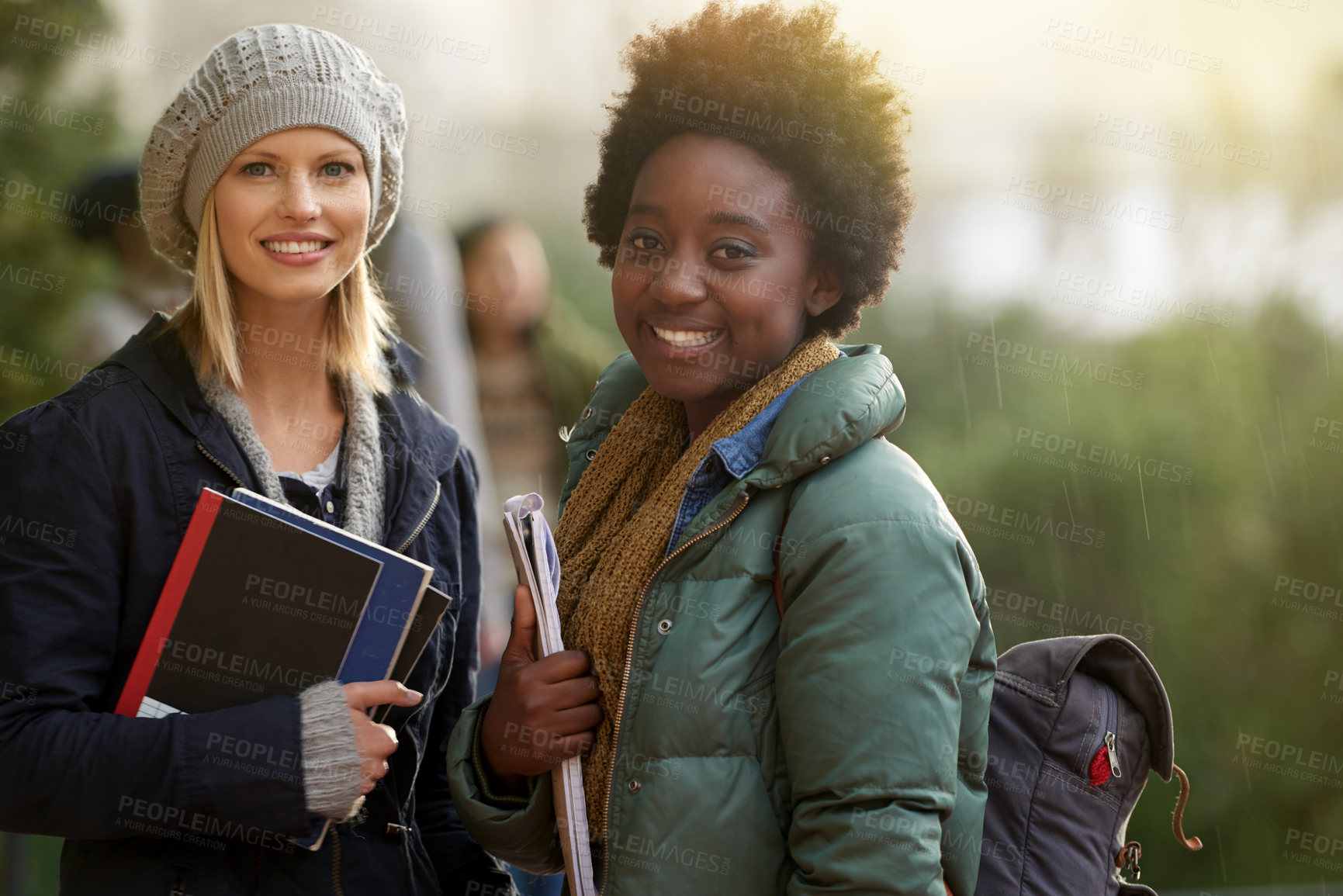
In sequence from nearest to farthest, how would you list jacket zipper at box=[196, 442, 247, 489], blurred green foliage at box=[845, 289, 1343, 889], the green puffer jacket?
1. the green puffer jacket
2. jacket zipper at box=[196, 442, 247, 489]
3. blurred green foliage at box=[845, 289, 1343, 889]

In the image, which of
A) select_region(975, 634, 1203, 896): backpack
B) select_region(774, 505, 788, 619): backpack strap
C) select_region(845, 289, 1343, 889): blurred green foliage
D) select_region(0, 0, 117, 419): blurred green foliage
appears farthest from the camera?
select_region(845, 289, 1343, 889): blurred green foliage

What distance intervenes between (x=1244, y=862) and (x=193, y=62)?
558 cm

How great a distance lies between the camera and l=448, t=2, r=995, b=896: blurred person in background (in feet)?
4.66

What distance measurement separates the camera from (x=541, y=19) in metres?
5.56

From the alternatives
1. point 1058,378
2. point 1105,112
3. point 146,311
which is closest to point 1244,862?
point 1058,378

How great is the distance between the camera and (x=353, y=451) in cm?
197

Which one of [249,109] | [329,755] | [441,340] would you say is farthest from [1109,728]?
[441,340]

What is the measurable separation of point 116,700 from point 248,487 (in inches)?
15.2

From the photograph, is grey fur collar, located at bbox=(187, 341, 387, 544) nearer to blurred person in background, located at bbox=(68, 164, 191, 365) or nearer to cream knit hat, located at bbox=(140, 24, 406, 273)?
cream knit hat, located at bbox=(140, 24, 406, 273)

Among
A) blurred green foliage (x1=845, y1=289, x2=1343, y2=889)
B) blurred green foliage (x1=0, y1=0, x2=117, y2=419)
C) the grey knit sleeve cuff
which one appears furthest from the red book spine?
blurred green foliage (x1=845, y1=289, x2=1343, y2=889)

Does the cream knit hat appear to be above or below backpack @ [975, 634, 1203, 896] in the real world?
above

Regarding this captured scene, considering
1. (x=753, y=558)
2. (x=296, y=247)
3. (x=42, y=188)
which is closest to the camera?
(x=753, y=558)

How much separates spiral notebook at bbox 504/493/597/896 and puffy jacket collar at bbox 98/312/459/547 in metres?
0.33

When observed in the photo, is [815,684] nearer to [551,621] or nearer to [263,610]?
[551,621]
